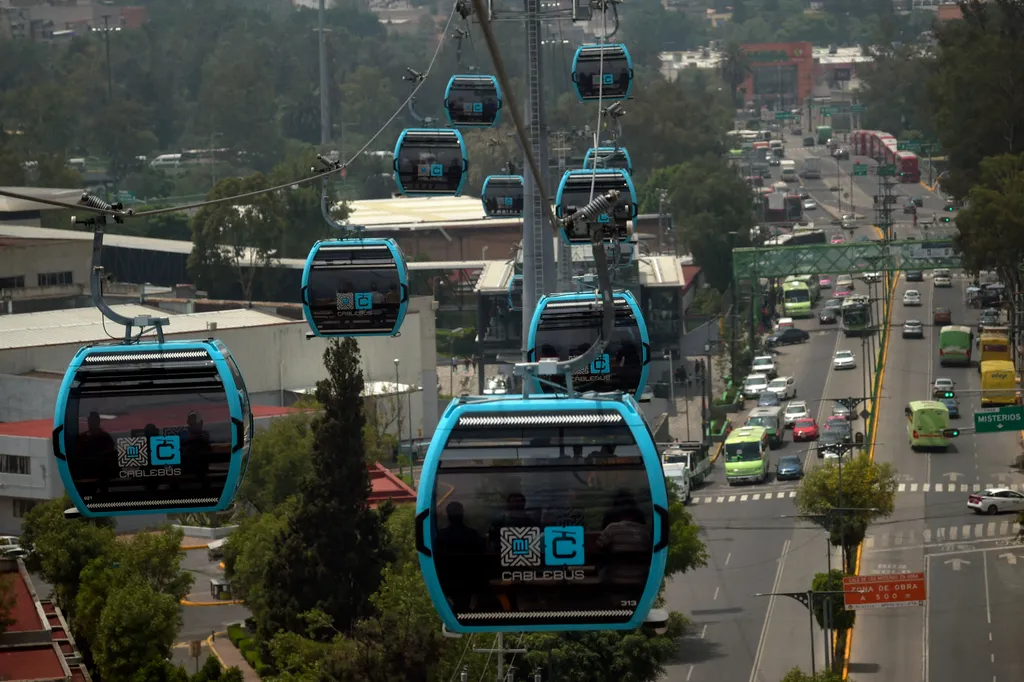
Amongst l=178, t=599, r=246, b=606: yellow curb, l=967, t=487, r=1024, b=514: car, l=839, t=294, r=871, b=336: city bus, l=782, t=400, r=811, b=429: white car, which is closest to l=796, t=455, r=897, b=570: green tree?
l=967, t=487, r=1024, b=514: car

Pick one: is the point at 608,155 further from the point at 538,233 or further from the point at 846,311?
the point at 846,311

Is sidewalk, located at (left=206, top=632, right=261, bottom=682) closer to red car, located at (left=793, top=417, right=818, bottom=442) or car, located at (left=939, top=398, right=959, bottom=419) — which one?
red car, located at (left=793, top=417, right=818, bottom=442)

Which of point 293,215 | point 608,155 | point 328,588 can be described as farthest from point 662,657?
point 293,215

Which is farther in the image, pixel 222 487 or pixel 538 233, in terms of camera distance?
pixel 538 233

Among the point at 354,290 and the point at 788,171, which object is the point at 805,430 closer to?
the point at 354,290

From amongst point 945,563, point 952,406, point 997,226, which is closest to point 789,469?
point 952,406
